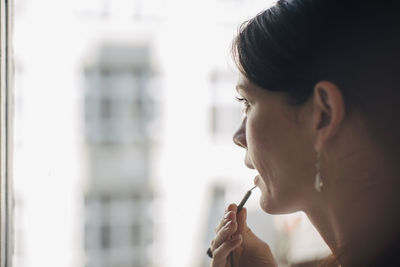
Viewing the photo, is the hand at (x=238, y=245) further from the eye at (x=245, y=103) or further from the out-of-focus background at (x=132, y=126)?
the out-of-focus background at (x=132, y=126)

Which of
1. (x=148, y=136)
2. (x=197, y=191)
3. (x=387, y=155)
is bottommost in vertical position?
(x=197, y=191)

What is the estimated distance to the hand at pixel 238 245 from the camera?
43 cm

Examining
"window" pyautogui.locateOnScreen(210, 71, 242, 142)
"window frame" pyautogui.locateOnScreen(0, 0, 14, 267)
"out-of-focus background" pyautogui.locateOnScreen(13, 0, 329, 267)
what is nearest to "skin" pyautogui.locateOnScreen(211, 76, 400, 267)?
"window frame" pyautogui.locateOnScreen(0, 0, 14, 267)

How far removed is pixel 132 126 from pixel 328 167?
11.0ft

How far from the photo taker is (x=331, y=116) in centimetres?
34

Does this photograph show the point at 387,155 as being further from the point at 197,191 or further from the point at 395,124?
the point at 197,191

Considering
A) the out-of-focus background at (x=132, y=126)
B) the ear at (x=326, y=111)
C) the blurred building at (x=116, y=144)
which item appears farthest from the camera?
the blurred building at (x=116, y=144)

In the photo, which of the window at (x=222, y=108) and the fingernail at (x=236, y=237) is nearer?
the fingernail at (x=236, y=237)

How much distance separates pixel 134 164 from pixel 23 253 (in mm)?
1025

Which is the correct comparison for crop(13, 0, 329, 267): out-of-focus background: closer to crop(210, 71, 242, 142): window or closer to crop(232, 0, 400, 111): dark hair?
crop(210, 71, 242, 142): window

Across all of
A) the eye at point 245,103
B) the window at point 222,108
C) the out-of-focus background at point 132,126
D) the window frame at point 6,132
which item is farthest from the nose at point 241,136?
the window at point 222,108

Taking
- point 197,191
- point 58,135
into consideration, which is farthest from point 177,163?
point 58,135

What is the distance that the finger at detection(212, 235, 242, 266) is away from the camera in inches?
17.0

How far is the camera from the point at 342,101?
0.34 m
